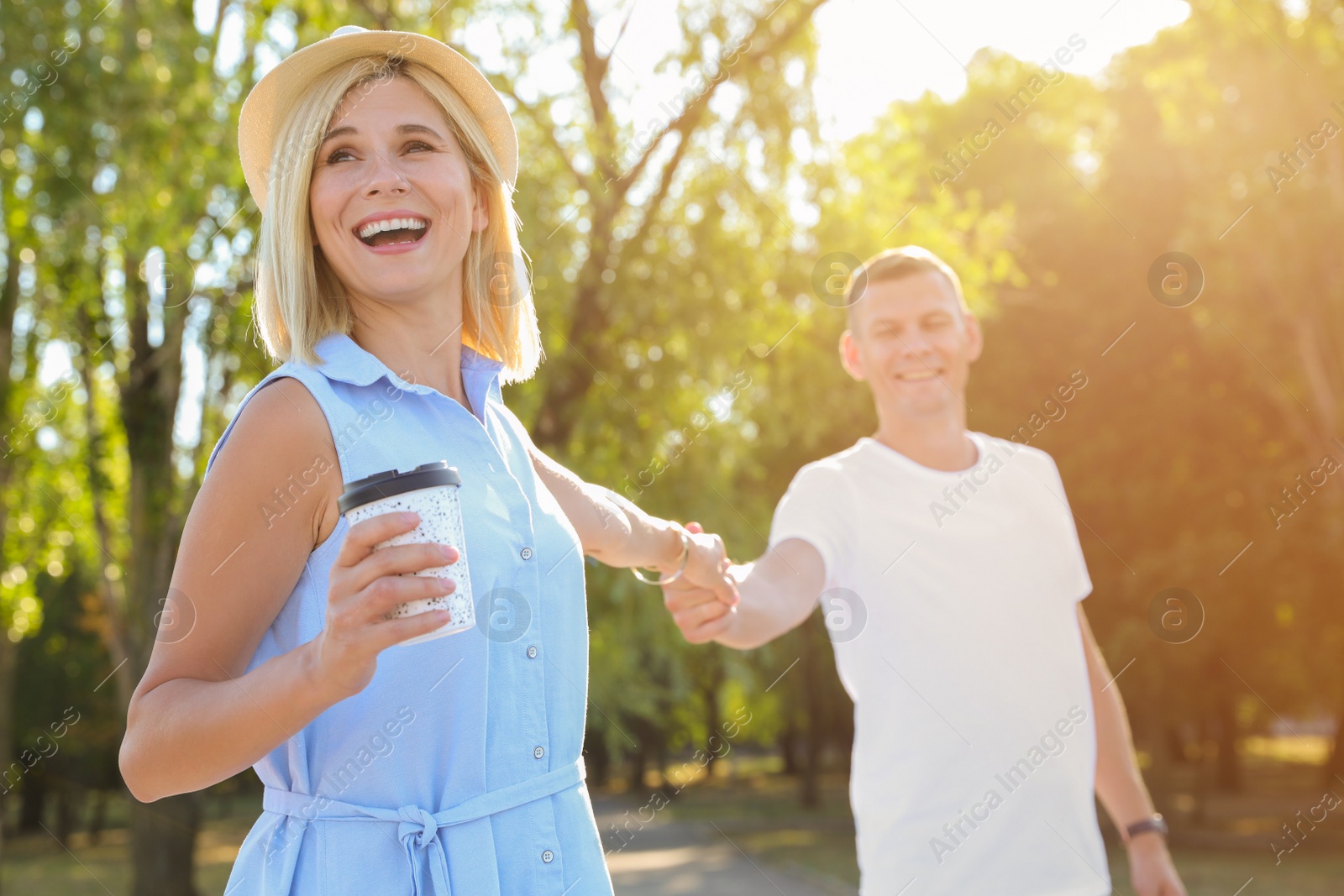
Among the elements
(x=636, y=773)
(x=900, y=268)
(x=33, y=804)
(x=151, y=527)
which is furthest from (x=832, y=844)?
(x=33, y=804)

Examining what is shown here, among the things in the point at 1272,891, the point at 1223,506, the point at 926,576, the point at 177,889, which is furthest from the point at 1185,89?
the point at 177,889

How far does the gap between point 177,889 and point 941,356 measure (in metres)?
12.5

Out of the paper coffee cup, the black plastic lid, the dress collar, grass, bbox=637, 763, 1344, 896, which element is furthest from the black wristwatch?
grass, bbox=637, 763, 1344, 896

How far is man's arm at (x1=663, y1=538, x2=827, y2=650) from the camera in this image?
296 centimetres

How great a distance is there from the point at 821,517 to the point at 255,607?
204 cm

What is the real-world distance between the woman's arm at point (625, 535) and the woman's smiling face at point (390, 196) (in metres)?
0.46

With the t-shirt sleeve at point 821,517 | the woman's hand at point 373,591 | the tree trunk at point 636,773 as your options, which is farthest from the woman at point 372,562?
the tree trunk at point 636,773

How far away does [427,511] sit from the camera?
1485mm

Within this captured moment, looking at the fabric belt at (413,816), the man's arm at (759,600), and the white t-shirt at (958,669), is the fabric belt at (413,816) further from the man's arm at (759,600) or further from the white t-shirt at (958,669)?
the white t-shirt at (958,669)

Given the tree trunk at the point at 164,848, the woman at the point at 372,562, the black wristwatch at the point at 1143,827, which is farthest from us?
the tree trunk at the point at 164,848

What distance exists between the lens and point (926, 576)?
335cm

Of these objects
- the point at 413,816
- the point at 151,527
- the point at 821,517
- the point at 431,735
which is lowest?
the point at 413,816

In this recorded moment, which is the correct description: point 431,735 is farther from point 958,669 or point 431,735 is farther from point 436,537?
point 958,669

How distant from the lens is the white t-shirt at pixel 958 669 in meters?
3.07
